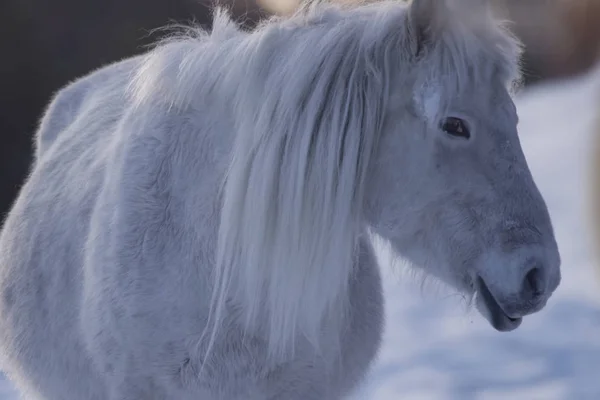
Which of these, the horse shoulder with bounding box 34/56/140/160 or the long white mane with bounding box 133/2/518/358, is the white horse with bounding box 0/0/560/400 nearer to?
the long white mane with bounding box 133/2/518/358

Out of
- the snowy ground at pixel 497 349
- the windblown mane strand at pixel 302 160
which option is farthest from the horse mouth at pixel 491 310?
the snowy ground at pixel 497 349

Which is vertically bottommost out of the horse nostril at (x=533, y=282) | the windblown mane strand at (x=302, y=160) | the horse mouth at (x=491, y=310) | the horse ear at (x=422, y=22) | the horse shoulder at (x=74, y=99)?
the horse shoulder at (x=74, y=99)

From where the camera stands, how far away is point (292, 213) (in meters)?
2.00

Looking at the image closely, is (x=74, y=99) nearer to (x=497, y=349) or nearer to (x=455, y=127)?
(x=455, y=127)

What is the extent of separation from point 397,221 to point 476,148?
0.25 m

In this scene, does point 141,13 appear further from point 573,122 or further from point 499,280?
point 499,280

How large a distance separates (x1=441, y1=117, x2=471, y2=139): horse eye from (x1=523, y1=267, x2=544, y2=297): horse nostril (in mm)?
313

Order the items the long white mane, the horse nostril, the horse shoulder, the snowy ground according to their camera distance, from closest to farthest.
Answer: the horse nostril → the long white mane → the horse shoulder → the snowy ground

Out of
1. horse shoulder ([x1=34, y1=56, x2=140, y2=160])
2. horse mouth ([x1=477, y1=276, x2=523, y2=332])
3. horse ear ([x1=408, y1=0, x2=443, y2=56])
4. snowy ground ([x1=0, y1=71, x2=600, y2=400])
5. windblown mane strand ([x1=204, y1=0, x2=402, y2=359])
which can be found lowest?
snowy ground ([x1=0, y1=71, x2=600, y2=400])

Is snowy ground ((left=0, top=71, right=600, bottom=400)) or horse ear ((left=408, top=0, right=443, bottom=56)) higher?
horse ear ((left=408, top=0, right=443, bottom=56))

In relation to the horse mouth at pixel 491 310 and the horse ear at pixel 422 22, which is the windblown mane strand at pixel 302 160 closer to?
the horse ear at pixel 422 22

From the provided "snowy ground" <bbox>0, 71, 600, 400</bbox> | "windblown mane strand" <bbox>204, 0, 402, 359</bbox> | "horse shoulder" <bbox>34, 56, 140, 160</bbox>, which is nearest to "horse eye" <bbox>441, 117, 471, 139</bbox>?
"windblown mane strand" <bbox>204, 0, 402, 359</bbox>

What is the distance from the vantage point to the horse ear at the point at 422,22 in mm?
1921

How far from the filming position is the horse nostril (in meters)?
1.88
